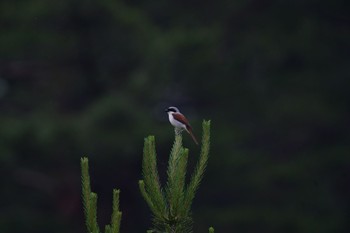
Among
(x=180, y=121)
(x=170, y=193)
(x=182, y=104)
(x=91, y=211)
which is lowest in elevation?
(x=91, y=211)

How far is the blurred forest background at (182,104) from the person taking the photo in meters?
20.9

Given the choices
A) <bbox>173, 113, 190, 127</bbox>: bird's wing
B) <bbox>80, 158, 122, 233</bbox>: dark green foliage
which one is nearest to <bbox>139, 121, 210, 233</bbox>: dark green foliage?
<bbox>80, 158, 122, 233</bbox>: dark green foliage

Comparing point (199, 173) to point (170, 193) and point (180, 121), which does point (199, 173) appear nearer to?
point (170, 193)

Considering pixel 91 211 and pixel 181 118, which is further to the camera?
pixel 181 118

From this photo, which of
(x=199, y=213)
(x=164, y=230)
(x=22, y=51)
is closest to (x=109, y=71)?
(x=22, y=51)

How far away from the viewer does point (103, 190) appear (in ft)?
75.0

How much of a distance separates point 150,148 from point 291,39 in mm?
19948

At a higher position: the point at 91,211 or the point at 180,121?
the point at 180,121

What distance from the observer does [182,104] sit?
24.4 metres

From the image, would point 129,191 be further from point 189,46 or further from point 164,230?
point 164,230

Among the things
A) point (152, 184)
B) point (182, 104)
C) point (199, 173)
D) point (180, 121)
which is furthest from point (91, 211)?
point (182, 104)

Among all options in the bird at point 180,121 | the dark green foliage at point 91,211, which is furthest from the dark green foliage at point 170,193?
the bird at point 180,121

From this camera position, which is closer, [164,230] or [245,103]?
[164,230]

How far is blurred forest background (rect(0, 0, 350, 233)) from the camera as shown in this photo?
20.9m
